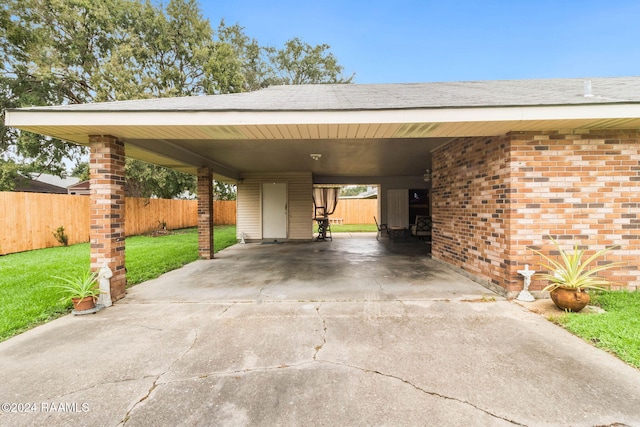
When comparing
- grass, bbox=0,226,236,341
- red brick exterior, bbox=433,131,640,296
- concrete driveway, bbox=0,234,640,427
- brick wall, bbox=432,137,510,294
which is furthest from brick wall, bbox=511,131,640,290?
grass, bbox=0,226,236,341

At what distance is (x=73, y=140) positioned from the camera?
3854 millimetres

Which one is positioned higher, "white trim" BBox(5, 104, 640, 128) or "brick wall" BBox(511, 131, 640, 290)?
"white trim" BBox(5, 104, 640, 128)

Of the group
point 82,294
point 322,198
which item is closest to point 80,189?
point 322,198

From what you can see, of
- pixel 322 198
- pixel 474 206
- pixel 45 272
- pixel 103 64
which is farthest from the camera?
pixel 322 198

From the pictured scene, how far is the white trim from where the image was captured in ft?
9.97

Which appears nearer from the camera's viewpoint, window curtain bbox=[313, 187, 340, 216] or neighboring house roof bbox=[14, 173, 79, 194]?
window curtain bbox=[313, 187, 340, 216]

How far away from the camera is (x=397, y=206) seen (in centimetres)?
1152

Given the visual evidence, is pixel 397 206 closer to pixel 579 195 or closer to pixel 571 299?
pixel 579 195

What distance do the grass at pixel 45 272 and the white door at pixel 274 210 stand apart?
1773 mm

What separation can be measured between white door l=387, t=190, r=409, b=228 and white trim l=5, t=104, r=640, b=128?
27.6 feet

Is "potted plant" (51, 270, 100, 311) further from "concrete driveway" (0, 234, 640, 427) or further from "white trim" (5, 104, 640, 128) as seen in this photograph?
"white trim" (5, 104, 640, 128)

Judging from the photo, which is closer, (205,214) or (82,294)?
(82,294)

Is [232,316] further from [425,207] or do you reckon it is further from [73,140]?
[425,207]

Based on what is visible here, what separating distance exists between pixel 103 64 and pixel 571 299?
14.8 m
